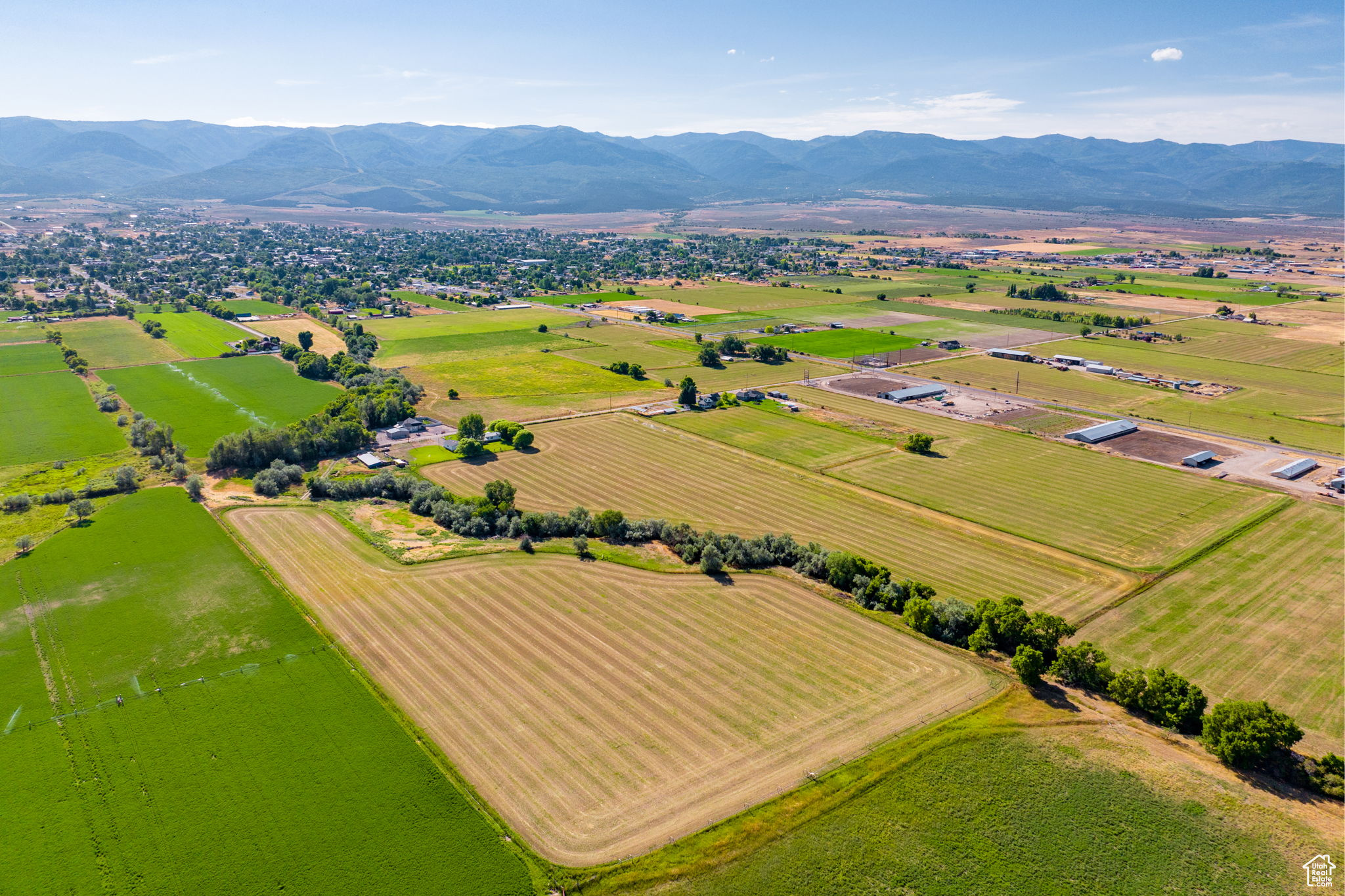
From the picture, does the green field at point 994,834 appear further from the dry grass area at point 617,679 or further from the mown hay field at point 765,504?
the mown hay field at point 765,504

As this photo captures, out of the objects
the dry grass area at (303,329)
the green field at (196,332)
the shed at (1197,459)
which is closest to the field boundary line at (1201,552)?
the shed at (1197,459)

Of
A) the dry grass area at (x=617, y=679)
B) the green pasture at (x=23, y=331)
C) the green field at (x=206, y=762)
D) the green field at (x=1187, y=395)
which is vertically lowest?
the green field at (x=206, y=762)

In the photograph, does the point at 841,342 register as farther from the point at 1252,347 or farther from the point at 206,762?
the point at 206,762

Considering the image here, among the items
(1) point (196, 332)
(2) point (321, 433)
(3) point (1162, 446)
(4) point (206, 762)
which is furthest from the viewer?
(1) point (196, 332)

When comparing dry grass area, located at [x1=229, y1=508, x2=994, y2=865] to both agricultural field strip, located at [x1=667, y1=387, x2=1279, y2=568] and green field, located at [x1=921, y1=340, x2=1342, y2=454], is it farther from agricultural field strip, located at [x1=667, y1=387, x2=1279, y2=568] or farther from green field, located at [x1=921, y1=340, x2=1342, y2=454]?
green field, located at [x1=921, y1=340, x2=1342, y2=454]

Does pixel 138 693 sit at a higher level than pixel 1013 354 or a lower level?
lower

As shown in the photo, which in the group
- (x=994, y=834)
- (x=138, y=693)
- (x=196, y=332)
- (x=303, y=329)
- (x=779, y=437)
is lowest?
(x=138, y=693)

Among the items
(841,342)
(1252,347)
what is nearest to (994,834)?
(841,342)
